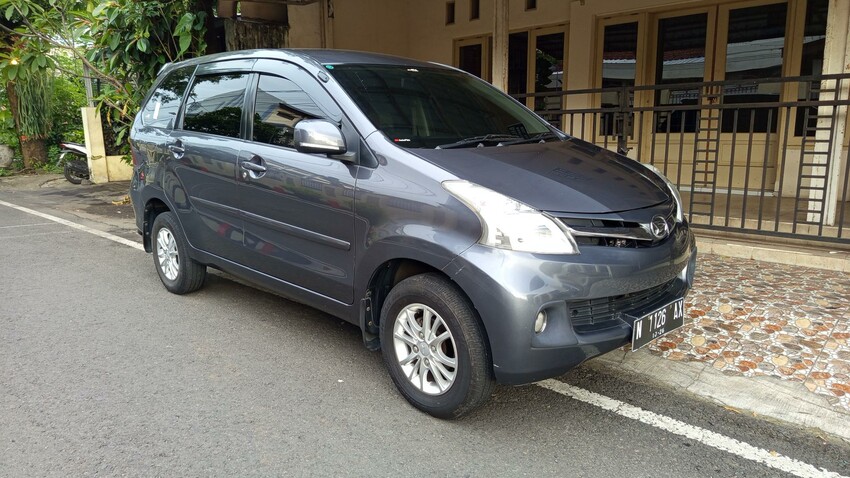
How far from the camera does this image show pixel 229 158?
13.4 ft

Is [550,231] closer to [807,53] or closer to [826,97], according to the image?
[826,97]

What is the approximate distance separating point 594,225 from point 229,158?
2.45 metres

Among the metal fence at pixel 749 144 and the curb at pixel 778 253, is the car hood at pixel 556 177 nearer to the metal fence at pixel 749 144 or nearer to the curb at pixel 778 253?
the metal fence at pixel 749 144

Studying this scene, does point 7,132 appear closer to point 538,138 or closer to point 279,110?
point 279,110

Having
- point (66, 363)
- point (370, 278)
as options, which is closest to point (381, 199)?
point (370, 278)

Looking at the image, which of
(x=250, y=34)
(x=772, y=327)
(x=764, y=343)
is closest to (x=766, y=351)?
(x=764, y=343)

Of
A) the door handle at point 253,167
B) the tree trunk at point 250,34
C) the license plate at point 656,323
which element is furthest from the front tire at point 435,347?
the tree trunk at point 250,34

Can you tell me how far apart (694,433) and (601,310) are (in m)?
0.78

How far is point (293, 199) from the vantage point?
3.60 meters

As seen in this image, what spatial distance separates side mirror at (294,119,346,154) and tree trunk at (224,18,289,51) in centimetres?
652

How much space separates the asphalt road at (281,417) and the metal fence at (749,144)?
340 cm

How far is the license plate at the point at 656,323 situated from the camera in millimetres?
2887

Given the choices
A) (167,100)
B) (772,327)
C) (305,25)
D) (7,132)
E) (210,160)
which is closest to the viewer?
(772,327)

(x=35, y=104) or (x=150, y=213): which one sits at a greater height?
(x=35, y=104)
